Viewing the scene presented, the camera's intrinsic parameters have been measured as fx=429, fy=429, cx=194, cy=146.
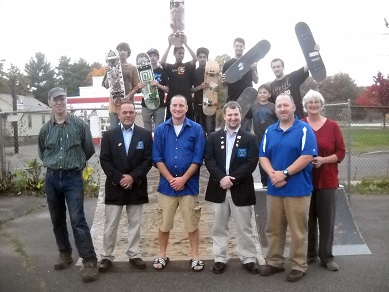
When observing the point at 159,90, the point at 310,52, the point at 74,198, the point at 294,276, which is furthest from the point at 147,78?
the point at 294,276

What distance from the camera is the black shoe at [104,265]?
4.48 metres

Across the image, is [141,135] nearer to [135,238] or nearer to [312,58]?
[135,238]

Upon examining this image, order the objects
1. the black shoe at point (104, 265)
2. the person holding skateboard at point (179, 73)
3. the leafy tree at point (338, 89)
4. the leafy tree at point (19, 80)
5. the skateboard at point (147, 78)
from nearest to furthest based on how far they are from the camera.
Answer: the black shoe at point (104, 265) < the person holding skateboard at point (179, 73) < the skateboard at point (147, 78) < the leafy tree at point (338, 89) < the leafy tree at point (19, 80)

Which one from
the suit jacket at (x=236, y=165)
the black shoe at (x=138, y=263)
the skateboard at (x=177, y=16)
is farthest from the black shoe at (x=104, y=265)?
the skateboard at (x=177, y=16)

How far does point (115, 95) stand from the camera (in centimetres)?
664

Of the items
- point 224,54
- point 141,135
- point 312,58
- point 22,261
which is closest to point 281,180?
point 141,135

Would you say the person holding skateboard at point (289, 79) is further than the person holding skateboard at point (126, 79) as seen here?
No

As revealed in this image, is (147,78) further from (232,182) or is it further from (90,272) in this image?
(90,272)

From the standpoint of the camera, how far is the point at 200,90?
7016 mm

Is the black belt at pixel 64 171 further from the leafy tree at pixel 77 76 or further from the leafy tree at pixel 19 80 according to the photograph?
the leafy tree at pixel 77 76

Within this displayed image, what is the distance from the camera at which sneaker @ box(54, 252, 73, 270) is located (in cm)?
465

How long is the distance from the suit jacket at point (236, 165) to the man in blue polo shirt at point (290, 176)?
0.15 metres

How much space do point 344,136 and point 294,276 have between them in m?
9.42

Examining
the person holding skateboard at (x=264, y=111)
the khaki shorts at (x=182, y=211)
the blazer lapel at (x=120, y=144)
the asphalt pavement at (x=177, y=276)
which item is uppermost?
the person holding skateboard at (x=264, y=111)
